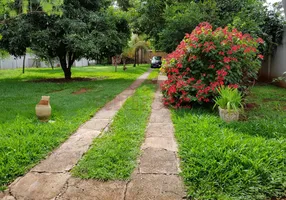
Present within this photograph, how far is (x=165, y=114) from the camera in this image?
528 centimetres

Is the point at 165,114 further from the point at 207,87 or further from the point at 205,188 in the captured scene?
the point at 205,188

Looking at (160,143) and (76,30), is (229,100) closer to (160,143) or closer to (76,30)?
(160,143)

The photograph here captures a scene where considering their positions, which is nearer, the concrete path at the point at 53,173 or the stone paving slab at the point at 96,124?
the concrete path at the point at 53,173

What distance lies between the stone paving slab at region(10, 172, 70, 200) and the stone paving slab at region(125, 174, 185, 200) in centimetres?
71

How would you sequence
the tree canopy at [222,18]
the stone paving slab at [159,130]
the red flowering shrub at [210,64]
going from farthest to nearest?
the tree canopy at [222,18]
the red flowering shrub at [210,64]
the stone paving slab at [159,130]

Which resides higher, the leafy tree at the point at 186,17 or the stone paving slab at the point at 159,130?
the leafy tree at the point at 186,17

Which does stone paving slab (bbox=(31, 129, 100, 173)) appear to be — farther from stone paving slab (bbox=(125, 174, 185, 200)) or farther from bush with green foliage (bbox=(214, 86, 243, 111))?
bush with green foliage (bbox=(214, 86, 243, 111))

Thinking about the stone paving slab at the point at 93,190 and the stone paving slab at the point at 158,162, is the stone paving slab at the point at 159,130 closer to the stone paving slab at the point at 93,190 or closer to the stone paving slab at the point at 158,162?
the stone paving slab at the point at 158,162

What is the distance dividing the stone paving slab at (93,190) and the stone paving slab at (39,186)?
4.0 inches

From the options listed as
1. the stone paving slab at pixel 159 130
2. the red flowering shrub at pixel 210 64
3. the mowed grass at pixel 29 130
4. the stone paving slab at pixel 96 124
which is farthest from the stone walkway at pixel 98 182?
the red flowering shrub at pixel 210 64

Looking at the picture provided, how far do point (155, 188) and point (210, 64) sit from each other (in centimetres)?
395

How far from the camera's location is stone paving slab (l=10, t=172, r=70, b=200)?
7.55ft

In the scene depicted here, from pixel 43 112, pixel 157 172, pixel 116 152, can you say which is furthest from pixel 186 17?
pixel 157 172

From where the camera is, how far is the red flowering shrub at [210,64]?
5370 mm
